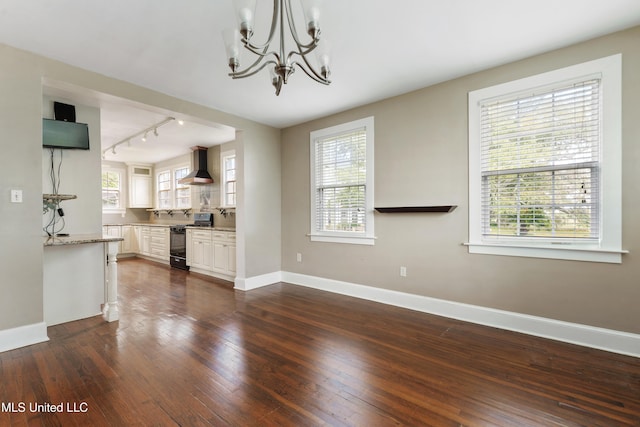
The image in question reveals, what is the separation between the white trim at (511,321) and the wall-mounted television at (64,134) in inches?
149

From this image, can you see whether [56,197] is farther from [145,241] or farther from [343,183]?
[145,241]

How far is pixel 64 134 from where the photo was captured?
11.3 feet

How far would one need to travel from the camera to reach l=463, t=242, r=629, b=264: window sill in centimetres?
241

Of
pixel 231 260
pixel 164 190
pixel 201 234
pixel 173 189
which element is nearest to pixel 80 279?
pixel 231 260

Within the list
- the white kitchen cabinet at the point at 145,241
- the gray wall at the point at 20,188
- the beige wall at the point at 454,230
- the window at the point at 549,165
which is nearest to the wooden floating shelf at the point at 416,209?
the beige wall at the point at 454,230

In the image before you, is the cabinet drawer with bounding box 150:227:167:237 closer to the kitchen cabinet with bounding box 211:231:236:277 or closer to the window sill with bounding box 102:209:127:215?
the window sill with bounding box 102:209:127:215

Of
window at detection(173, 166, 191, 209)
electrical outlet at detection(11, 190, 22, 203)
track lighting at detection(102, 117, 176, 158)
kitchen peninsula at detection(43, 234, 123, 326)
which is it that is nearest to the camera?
electrical outlet at detection(11, 190, 22, 203)

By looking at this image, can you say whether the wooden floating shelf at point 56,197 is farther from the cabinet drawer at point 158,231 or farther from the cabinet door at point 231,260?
the cabinet drawer at point 158,231

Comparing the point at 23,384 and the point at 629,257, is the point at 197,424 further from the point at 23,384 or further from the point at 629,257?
the point at 629,257

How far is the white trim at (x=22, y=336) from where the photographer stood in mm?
2424

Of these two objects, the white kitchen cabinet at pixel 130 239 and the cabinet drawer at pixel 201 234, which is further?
the white kitchen cabinet at pixel 130 239

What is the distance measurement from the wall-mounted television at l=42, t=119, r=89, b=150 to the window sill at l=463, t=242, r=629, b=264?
4671 mm

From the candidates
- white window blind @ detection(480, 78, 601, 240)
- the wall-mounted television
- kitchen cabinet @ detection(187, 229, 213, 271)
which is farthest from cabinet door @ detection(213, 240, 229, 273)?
white window blind @ detection(480, 78, 601, 240)

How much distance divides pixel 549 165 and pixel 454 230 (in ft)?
3.36
